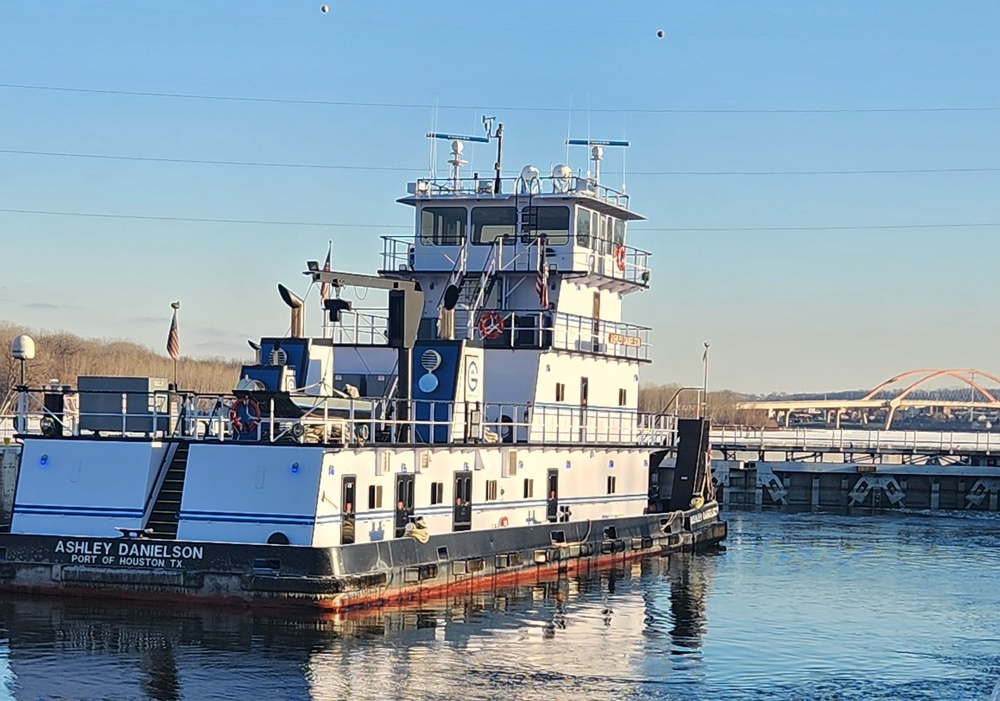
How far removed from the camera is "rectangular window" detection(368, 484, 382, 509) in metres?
29.8

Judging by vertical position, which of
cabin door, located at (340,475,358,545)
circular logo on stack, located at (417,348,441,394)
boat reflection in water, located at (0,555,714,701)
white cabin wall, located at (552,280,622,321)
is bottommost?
boat reflection in water, located at (0,555,714,701)

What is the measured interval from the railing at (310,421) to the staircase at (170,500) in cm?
44

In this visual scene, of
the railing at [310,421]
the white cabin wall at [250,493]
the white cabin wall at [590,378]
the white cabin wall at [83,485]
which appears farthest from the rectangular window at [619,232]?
the white cabin wall at [83,485]

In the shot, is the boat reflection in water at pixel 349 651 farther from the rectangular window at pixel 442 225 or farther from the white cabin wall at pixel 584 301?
the rectangular window at pixel 442 225

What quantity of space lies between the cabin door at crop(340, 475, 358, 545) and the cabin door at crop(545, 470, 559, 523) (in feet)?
28.1

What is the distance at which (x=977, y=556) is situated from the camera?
43.7 metres

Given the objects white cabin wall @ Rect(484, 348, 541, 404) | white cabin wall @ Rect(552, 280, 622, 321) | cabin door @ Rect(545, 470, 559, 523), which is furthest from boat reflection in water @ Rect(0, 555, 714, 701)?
white cabin wall @ Rect(552, 280, 622, 321)

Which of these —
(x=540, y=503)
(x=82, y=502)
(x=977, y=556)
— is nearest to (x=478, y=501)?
(x=540, y=503)

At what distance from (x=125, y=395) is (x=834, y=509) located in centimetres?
4049

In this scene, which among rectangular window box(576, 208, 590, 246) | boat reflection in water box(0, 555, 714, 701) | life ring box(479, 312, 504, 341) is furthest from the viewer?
rectangular window box(576, 208, 590, 246)

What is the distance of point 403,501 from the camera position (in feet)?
101

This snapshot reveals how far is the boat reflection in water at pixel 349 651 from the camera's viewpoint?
902 inches

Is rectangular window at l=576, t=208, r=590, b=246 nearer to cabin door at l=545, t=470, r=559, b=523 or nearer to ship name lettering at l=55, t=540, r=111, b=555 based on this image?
cabin door at l=545, t=470, r=559, b=523

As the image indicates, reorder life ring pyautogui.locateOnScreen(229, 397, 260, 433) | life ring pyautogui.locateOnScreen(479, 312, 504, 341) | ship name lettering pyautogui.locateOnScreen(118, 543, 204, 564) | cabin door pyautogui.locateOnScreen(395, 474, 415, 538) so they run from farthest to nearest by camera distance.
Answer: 1. life ring pyautogui.locateOnScreen(479, 312, 504, 341)
2. cabin door pyautogui.locateOnScreen(395, 474, 415, 538)
3. life ring pyautogui.locateOnScreen(229, 397, 260, 433)
4. ship name lettering pyautogui.locateOnScreen(118, 543, 204, 564)
